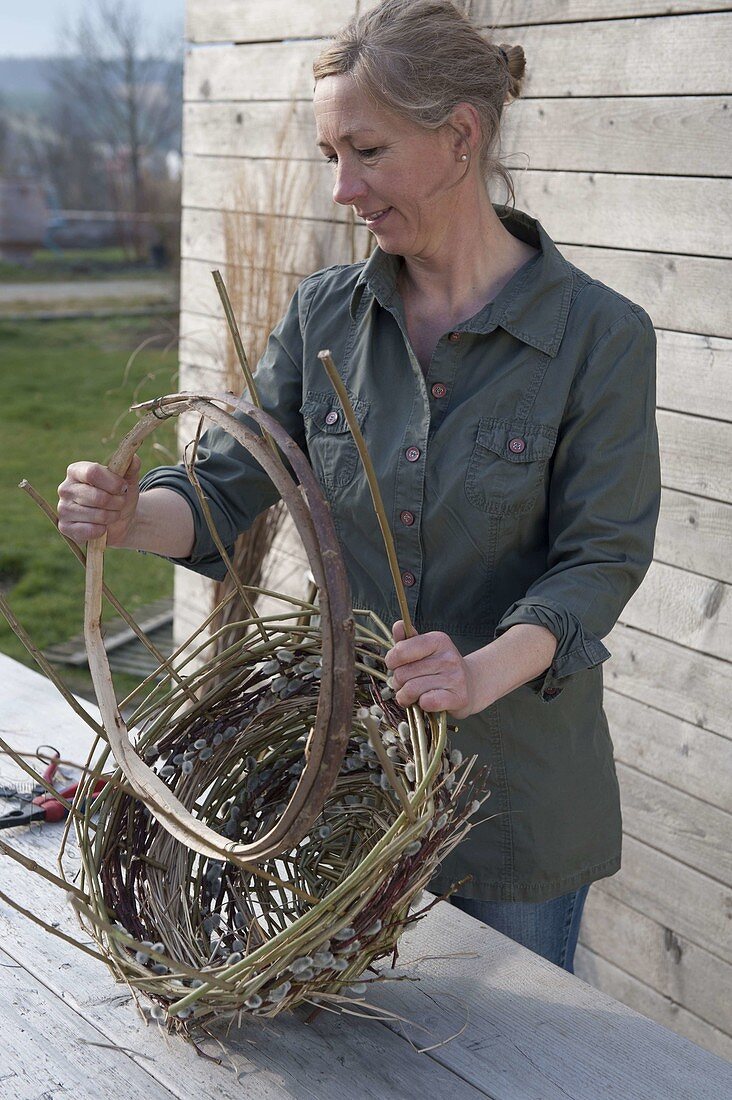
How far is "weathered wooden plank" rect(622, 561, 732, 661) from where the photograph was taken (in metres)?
1.93

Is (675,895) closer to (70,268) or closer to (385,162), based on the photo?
(385,162)

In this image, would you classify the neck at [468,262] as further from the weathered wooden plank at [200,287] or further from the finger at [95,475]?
the weathered wooden plank at [200,287]

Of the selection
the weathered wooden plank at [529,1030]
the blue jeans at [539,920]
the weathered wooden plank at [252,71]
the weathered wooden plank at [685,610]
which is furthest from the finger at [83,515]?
the weathered wooden plank at [252,71]

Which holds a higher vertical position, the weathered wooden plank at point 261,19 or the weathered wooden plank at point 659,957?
the weathered wooden plank at point 261,19

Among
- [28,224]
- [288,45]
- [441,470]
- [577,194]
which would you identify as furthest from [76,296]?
[441,470]

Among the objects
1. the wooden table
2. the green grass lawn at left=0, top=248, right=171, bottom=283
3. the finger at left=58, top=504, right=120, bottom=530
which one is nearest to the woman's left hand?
the wooden table

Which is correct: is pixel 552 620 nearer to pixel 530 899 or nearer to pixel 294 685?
pixel 294 685

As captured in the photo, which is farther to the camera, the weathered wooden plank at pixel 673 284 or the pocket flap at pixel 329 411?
the weathered wooden plank at pixel 673 284

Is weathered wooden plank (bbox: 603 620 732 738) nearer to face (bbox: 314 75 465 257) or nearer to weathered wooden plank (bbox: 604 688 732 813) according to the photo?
weathered wooden plank (bbox: 604 688 732 813)

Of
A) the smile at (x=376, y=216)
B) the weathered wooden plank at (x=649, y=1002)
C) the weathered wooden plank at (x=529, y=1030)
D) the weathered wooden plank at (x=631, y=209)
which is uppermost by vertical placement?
the weathered wooden plank at (x=631, y=209)

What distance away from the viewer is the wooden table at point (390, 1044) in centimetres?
96

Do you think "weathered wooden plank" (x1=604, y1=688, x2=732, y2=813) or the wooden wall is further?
"weathered wooden plank" (x1=604, y1=688, x2=732, y2=813)

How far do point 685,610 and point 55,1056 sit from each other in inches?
52.6

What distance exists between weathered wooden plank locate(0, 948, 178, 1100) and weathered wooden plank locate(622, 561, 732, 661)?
1186mm
